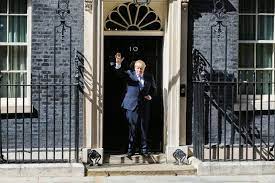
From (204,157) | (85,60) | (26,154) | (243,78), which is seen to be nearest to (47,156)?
(26,154)

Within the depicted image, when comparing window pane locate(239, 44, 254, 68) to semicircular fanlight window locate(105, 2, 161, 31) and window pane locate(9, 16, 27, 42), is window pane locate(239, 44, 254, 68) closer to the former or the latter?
semicircular fanlight window locate(105, 2, 161, 31)

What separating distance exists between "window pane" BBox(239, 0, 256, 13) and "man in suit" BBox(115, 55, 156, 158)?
7.13 feet

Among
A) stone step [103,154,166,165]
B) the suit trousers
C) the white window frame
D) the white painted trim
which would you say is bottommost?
stone step [103,154,166,165]

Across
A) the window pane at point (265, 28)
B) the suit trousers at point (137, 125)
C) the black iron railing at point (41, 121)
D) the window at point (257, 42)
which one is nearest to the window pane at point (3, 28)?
the black iron railing at point (41, 121)

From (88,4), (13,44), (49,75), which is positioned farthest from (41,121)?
(88,4)

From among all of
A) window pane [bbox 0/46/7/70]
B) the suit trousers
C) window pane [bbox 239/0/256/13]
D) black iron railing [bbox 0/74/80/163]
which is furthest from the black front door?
window pane [bbox 0/46/7/70]

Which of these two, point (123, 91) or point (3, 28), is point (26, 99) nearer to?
point (3, 28)

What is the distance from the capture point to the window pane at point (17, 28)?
1248 cm

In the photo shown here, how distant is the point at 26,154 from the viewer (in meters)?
12.3

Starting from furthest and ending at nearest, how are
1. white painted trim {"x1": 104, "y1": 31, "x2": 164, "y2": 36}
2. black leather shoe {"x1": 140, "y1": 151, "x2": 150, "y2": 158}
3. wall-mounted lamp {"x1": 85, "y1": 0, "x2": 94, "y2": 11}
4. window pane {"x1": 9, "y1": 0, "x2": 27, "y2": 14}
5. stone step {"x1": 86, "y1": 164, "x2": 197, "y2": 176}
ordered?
white painted trim {"x1": 104, "y1": 31, "x2": 164, "y2": 36}
black leather shoe {"x1": 140, "y1": 151, "x2": 150, "y2": 158}
window pane {"x1": 9, "y1": 0, "x2": 27, "y2": 14}
wall-mounted lamp {"x1": 85, "y1": 0, "x2": 94, "y2": 11}
stone step {"x1": 86, "y1": 164, "x2": 197, "y2": 176}

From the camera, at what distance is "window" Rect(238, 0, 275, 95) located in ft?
43.0

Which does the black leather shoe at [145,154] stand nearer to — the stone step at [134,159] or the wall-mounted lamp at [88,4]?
the stone step at [134,159]

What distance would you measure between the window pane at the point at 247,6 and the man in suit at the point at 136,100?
2.17 meters

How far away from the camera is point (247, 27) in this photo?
13.1 meters
